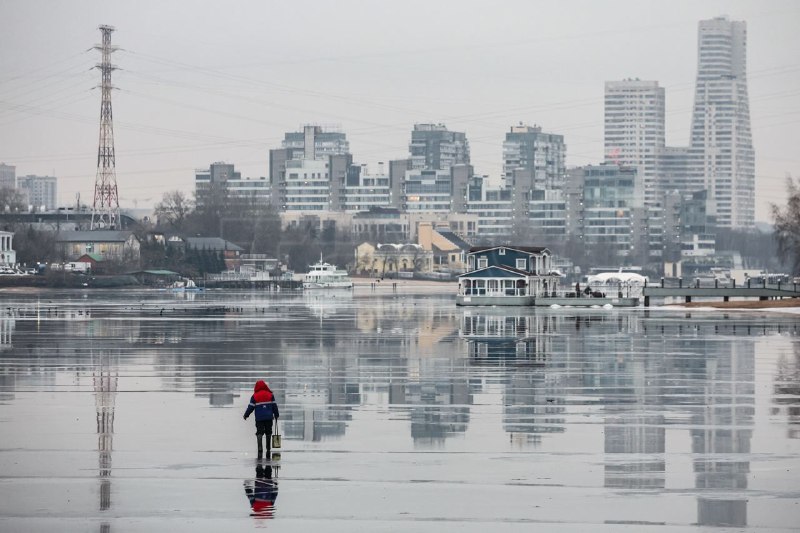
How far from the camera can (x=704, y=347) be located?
5975 centimetres

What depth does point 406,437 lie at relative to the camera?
30203 mm

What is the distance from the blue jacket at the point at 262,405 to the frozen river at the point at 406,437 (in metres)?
0.94

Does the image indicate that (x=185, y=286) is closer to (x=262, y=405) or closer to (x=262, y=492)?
(x=262, y=405)

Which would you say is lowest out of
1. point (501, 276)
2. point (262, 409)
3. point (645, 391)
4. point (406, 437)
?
point (406, 437)

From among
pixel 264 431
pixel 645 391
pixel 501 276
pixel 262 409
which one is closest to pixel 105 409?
pixel 264 431

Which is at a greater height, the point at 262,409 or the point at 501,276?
the point at 501,276

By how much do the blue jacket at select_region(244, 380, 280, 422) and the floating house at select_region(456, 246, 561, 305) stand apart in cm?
8875

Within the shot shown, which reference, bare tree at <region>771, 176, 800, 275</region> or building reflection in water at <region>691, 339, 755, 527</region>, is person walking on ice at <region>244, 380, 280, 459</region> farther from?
bare tree at <region>771, 176, 800, 275</region>

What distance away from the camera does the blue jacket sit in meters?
27.1

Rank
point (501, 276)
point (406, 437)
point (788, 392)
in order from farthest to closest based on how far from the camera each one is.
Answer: point (501, 276) → point (788, 392) → point (406, 437)

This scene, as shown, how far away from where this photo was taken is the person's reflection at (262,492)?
73.4 feet

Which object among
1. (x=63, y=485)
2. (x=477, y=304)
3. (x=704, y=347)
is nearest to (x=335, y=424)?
(x=63, y=485)

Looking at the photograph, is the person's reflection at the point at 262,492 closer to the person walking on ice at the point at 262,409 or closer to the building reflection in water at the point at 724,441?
the person walking on ice at the point at 262,409

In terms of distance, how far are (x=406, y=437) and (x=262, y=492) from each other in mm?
6764
